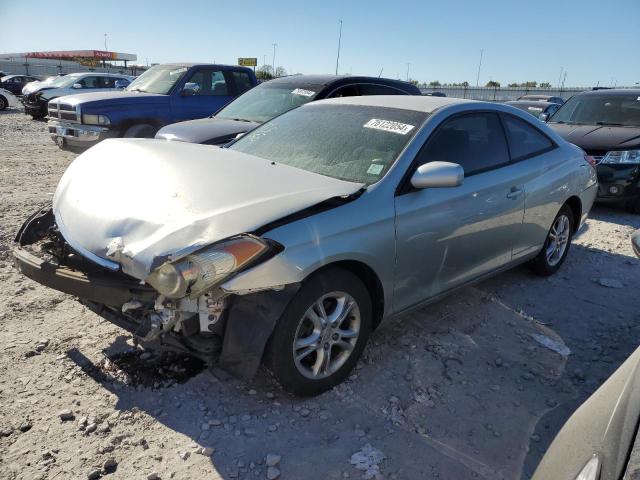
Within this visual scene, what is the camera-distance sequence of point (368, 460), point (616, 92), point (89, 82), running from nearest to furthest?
point (368, 460)
point (616, 92)
point (89, 82)

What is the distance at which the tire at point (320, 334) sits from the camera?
2.55 meters

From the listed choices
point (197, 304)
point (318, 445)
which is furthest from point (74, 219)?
point (318, 445)

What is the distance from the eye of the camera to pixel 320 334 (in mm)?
2734

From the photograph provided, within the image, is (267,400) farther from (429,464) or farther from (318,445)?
(429,464)

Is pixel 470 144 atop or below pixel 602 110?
below

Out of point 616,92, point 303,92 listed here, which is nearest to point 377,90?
point 303,92

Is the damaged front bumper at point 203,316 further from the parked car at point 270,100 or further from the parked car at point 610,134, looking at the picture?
the parked car at point 610,134

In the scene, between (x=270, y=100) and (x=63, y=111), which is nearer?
(x=270, y=100)

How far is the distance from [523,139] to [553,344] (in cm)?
171

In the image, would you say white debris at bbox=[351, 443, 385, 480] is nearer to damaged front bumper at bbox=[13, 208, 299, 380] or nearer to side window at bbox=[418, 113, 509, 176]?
damaged front bumper at bbox=[13, 208, 299, 380]

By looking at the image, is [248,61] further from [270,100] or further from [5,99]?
[270,100]

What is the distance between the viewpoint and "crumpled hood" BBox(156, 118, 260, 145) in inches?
242

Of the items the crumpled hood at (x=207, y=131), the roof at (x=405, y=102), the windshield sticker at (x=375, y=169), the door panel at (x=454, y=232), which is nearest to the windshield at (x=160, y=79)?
the crumpled hood at (x=207, y=131)

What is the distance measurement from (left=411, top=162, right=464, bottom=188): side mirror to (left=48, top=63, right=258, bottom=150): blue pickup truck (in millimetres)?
6702
